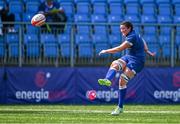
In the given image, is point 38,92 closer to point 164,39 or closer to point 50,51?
point 50,51

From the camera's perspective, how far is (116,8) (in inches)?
1112

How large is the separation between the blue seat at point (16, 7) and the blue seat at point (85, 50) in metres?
3.86

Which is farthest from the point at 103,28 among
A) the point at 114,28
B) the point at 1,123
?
the point at 1,123

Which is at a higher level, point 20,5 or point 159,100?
point 20,5

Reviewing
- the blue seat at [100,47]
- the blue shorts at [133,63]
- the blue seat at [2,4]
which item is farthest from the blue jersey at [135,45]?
the blue seat at [2,4]

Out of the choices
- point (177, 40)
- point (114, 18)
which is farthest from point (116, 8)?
point (177, 40)

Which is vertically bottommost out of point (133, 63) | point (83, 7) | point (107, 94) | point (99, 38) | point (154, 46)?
point (107, 94)

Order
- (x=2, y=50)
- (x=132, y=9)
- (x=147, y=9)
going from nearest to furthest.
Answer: (x=2, y=50) → (x=132, y=9) → (x=147, y=9)

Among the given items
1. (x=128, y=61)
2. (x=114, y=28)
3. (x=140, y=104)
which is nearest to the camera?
(x=128, y=61)

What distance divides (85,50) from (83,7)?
139 inches

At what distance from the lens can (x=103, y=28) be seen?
1010 inches

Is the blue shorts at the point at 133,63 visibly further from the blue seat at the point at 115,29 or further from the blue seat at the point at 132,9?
the blue seat at the point at 132,9

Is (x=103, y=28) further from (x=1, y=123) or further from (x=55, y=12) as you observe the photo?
A: (x=1, y=123)

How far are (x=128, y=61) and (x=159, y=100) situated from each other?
6348 mm
